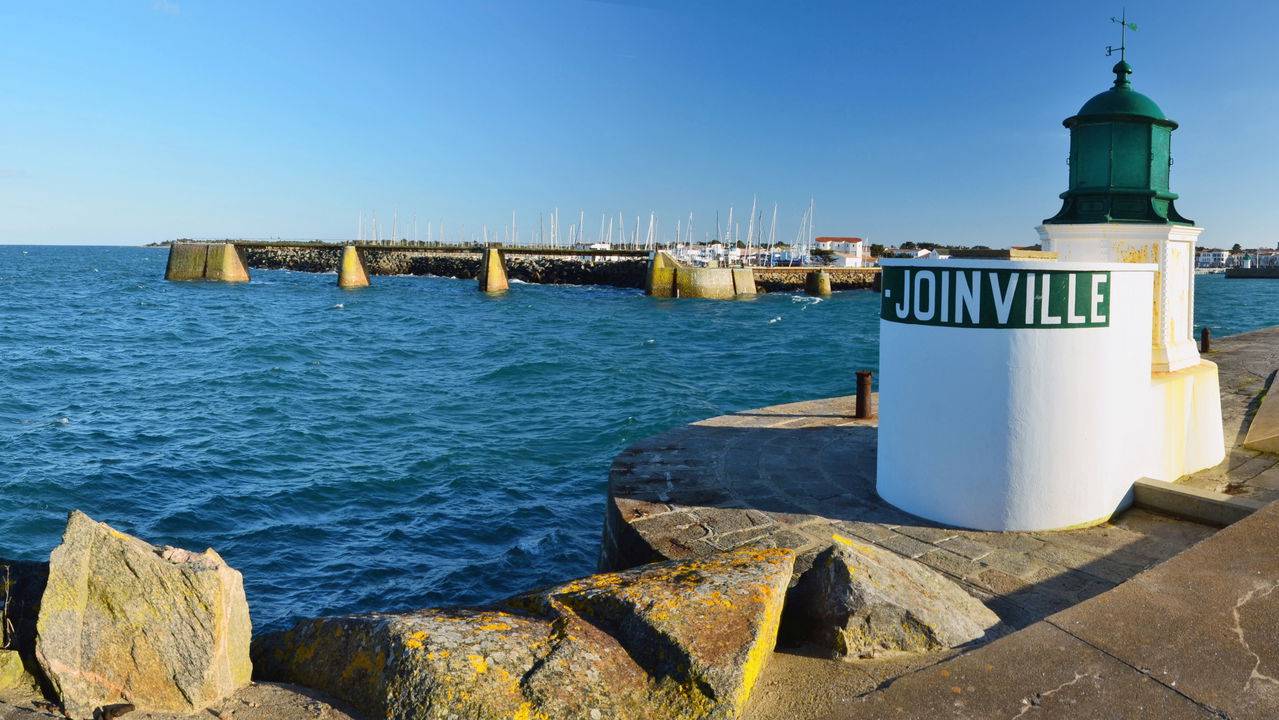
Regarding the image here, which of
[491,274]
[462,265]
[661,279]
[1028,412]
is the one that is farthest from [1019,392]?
[462,265]

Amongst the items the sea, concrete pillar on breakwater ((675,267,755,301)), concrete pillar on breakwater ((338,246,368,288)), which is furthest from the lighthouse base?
concrete pillar on breakwater ((338,246,368,288))

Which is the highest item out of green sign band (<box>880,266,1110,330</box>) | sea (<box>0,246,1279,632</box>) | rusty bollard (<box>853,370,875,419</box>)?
green sign band (<box>880,266,1110,330</box>)

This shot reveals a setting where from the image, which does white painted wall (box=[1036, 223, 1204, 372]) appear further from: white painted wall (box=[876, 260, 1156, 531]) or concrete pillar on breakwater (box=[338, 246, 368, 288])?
concrete pillar on breakwater (box=[338, 246, 368, 288])

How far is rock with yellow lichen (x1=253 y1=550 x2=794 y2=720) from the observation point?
3508 mm

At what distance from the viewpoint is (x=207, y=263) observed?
247 ft

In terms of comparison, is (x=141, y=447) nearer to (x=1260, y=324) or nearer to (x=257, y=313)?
(x=257, y=313)

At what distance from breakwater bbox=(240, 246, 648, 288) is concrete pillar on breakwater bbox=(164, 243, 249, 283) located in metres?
3.56

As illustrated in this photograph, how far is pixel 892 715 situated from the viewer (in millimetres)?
3484

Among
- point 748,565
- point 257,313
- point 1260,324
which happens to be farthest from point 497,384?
point 1260,324

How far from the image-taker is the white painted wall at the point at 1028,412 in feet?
20.1

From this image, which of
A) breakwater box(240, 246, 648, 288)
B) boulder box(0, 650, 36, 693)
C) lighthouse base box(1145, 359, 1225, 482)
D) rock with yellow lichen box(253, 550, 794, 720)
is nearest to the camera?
rock with yellow lichen box(253, 550, 794, 720)

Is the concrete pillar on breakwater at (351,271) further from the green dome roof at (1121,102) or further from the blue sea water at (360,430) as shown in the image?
the green dome roof at (1121,102)

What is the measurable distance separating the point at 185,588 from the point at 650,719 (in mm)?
2236

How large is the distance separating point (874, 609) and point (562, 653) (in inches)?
64.1
